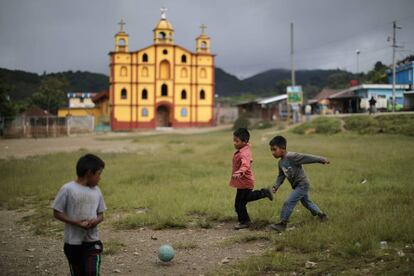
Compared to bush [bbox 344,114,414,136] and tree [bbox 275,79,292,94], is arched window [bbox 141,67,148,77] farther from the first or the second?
tree [bbox 275,79,292,94]

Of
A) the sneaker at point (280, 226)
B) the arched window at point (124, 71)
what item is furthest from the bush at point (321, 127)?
the arched window at point (124, 71)

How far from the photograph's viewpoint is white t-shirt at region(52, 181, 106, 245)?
4434mm

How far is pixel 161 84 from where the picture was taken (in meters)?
58.4

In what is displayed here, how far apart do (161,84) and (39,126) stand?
63.1 feet

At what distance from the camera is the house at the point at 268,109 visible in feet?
168

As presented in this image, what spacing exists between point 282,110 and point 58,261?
4634 cm

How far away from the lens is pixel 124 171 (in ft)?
50.0

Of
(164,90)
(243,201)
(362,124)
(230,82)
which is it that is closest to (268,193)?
(243,201)

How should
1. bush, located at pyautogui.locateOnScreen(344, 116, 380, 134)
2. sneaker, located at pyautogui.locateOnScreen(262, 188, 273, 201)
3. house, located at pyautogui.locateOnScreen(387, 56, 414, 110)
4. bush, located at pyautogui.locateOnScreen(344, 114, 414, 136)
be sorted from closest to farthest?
sneaker, located at pyautogui.locateOnScreen(262, 188, 273, 201)
bush, located at pyautogui.locateOnScreen(344, 114, 414, 136)
bush, located at pyautogui.locateOnScreen(344, 116, 380, 134)
house, located at pyautogui.locateOnScreen(387, 56, 414, 110)

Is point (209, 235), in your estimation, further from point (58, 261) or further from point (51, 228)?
point (51, 228)

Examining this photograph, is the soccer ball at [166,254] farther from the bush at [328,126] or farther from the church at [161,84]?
the church at [161,84]

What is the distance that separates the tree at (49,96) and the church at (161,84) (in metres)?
22.3

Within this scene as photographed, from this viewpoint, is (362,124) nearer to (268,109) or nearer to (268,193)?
(268,193)

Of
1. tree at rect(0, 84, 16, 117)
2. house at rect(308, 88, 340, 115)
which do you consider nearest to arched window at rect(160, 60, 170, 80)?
house at rect(308, 88, 340, 115)
